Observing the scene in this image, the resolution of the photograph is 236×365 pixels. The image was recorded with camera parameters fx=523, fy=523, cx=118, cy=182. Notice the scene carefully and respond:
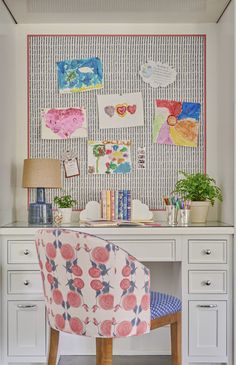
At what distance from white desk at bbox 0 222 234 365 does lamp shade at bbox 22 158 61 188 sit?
1.11 feet

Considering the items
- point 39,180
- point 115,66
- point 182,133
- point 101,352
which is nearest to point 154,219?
point 182,133

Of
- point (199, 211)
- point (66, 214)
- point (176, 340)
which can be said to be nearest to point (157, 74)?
point (199, 211)

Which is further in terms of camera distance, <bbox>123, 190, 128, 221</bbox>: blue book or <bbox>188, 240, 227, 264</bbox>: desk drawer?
<bbox>123, 190, 128, 221</bbox>: blue book

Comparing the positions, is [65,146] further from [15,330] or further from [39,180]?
[15,330]

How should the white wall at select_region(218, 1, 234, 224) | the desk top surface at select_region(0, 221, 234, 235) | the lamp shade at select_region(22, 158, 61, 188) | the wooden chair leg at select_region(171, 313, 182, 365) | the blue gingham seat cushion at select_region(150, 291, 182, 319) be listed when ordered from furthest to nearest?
the lamp shade at select_region(22, 158, 61, 188), the white wall at select_region(218, 1, 234, 224), the desk top surface at select_region(0, 221, 234, 235), the wooden chair leg at select_region(171, 313, 182, 365), the blue gingham seat cushion at select_region(150, 291, 182, 319)

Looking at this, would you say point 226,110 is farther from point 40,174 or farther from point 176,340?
point 176,340

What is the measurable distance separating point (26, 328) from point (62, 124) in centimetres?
133

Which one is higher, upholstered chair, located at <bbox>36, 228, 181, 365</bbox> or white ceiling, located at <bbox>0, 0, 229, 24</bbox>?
white ceiling, located at <bbox>0, 0, 229, 24</bbox>

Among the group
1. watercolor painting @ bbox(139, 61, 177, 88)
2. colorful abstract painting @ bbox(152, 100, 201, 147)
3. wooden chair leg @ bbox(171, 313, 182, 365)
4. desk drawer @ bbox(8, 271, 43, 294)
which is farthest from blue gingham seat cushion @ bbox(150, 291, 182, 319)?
watercolor painting @ bbox(139, 61, 177, 88)

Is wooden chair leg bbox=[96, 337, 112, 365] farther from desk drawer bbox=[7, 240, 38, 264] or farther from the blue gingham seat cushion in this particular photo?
desk drawer bbox=[7, 240, 38, 264]

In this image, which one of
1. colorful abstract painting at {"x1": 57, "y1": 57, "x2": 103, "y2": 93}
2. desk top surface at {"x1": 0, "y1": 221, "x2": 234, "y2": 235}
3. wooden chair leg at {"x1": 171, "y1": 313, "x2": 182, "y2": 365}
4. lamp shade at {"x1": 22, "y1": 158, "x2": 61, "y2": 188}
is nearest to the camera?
Answer: wooden chair leg at {"x1": 171, "y1": 313, "x2": 182, "y2": 365}

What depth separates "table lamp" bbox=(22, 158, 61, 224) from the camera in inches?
124

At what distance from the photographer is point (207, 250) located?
115 inches

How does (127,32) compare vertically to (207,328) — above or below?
above
